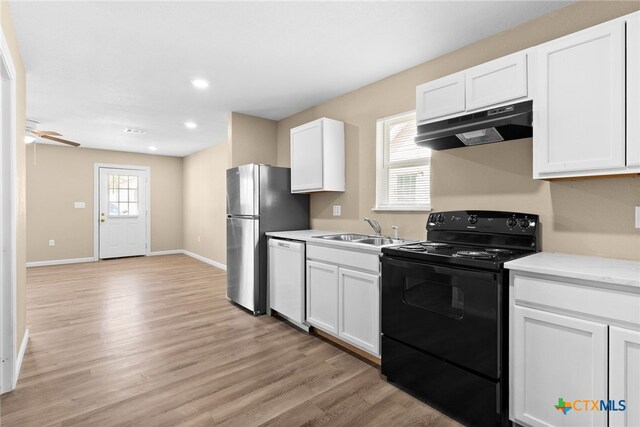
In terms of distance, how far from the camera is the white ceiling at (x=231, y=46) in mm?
2064

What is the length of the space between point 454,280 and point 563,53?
4.44 ft

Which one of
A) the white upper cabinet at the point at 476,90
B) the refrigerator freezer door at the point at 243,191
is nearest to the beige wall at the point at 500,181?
the white upper cabinet at the point at 476,90

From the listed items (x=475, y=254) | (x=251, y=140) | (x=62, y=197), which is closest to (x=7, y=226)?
(x=251, y=140)

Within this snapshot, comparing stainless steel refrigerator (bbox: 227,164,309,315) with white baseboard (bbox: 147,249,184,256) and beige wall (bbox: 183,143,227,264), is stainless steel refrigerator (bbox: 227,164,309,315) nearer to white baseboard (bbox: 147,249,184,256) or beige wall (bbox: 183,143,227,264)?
beige wall (bbox: 183,143,227,264)

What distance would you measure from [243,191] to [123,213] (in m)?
5.01

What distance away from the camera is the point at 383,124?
10.3 feet

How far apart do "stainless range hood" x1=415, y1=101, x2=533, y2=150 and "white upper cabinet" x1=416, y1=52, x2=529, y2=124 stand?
66 mm

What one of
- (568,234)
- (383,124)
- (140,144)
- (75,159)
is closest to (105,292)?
(140,144)

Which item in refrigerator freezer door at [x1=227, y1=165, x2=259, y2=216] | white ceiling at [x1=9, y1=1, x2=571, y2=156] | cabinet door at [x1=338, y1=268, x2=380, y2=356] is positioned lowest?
cabinet door at [x1=338, y1=268, x2=380, y2=356]

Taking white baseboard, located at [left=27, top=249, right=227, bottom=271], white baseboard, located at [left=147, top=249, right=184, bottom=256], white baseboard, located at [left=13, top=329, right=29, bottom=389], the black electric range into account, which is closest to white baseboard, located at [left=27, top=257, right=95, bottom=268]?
white baseboard, located at [left=27, top=249, right=227, bottom=271]

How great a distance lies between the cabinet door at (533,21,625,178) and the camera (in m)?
1.56

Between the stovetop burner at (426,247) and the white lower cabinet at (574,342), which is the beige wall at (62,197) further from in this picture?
the white lower cabinet at (574,342)

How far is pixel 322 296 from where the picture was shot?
9.31 ft

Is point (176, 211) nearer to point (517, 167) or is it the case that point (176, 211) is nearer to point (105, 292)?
point (105, 292)
